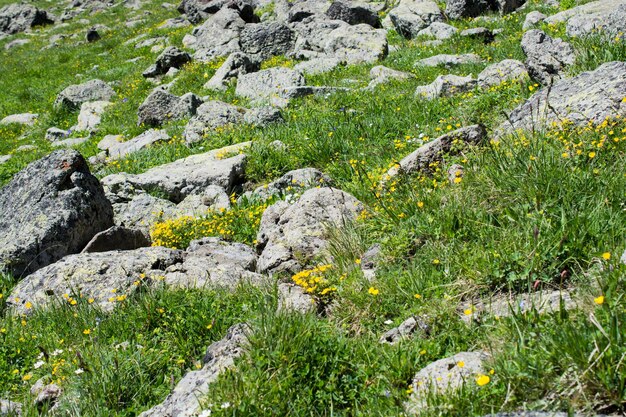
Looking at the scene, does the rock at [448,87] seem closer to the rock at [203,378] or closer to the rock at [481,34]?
the rock at [481,34]

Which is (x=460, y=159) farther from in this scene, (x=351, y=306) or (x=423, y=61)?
(x=423, y=61)

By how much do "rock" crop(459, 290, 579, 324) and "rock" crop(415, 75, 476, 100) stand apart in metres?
6.82

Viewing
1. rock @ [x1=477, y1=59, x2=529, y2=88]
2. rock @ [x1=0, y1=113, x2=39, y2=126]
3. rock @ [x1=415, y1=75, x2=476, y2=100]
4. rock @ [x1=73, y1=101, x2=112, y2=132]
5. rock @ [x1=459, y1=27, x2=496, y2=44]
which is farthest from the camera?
rock @ [x1=0, y1=113, x2=39, y2=126]

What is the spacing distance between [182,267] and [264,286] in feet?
4.71

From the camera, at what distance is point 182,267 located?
6.91m

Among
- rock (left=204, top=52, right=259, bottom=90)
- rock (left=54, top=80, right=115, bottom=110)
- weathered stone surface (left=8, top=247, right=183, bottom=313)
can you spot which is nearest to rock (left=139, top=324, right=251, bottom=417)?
weathered stone surface (left=8, top=247, right=183, bottom=313)

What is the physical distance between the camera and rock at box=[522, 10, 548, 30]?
15.1 meters

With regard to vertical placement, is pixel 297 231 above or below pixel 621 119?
below

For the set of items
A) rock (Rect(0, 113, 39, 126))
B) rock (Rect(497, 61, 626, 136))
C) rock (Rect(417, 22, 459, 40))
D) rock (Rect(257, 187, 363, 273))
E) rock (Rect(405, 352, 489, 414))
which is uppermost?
rock (Rect(497, 61, 626, 136))

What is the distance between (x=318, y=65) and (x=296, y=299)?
453 inches

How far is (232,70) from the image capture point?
16719 millimetres

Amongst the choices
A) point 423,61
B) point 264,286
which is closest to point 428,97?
point 423,61

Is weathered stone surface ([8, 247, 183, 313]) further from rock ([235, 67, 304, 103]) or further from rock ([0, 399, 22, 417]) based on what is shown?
rock ([235, 67, 304, 103])

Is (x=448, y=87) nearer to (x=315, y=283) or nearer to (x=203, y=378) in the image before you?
(x=315, y=283)
